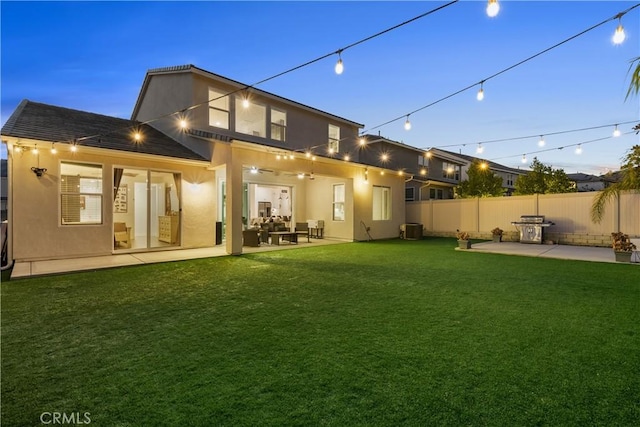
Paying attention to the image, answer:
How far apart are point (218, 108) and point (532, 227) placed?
41.2 feet

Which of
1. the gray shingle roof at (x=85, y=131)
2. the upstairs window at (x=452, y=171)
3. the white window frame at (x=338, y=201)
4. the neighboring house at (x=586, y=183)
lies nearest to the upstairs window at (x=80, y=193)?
the gray shingle roof at (x=85, y=131)

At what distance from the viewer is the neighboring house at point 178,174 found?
786 centimetres

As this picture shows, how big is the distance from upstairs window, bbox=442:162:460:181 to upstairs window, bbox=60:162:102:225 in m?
22.2

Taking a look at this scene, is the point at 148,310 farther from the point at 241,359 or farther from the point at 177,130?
the point at 177,130

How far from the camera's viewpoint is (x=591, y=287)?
5438 millimetres

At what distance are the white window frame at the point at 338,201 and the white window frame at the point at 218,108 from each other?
5.21 m

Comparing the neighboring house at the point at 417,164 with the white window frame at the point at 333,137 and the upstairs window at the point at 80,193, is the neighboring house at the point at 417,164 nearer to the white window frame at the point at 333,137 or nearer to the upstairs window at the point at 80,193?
the white window frame at the point at 333,137

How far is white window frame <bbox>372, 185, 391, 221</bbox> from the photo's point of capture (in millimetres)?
14750

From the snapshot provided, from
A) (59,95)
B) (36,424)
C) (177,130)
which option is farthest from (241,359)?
(59,95)

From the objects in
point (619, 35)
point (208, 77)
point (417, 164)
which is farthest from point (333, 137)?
point (619, 35)

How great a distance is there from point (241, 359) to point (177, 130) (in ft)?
32.8

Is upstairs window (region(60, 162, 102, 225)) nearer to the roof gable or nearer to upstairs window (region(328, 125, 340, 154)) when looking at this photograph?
the roof gable

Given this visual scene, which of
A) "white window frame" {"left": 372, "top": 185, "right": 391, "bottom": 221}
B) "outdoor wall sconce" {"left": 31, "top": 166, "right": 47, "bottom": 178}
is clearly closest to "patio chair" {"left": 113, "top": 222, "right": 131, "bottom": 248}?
"outdoor wall sconce" {"left": 31, "top": 166, "right": 47, "bottom": 178}

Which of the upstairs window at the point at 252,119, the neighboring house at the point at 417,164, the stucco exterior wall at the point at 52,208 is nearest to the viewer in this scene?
the stucco exterior wall at the point at 52,208
